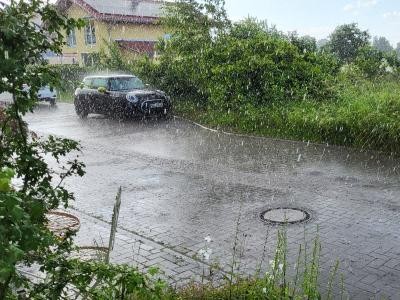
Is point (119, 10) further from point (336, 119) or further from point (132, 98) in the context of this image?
point (336, 119)

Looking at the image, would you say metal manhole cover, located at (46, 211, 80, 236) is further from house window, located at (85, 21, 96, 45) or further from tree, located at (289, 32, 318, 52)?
house window, located at (85, 21, 96, 45)

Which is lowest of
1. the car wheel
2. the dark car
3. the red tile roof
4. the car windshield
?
the car wheel

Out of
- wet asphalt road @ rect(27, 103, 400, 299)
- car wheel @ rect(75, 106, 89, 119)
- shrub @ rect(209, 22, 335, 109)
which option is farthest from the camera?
car wheel @ rect(75, 106, 89, 119)

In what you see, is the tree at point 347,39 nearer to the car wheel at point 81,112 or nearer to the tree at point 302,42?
the tree at point 302,42

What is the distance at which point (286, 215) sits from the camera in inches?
292

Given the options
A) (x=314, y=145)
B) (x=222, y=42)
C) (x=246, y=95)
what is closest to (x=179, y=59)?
(x=222, y=42)

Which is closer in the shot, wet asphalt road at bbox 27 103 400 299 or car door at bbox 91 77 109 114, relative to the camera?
wet asphalt road at bbox 27 103 400 299

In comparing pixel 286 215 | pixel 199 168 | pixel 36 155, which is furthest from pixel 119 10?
pixel 36 155

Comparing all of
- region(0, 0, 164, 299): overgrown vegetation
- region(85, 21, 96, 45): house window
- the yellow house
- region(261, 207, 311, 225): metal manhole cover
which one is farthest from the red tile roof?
region(0, 0, 164, 299): overgrown vegetation

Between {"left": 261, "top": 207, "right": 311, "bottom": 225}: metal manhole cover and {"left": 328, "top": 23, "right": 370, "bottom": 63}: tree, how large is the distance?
28447 mm

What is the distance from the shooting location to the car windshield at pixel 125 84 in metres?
18.6

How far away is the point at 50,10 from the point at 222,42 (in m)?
15.8

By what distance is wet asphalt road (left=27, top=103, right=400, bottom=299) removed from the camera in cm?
598

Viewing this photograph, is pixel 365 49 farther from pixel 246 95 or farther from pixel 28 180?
pixel 28 180
